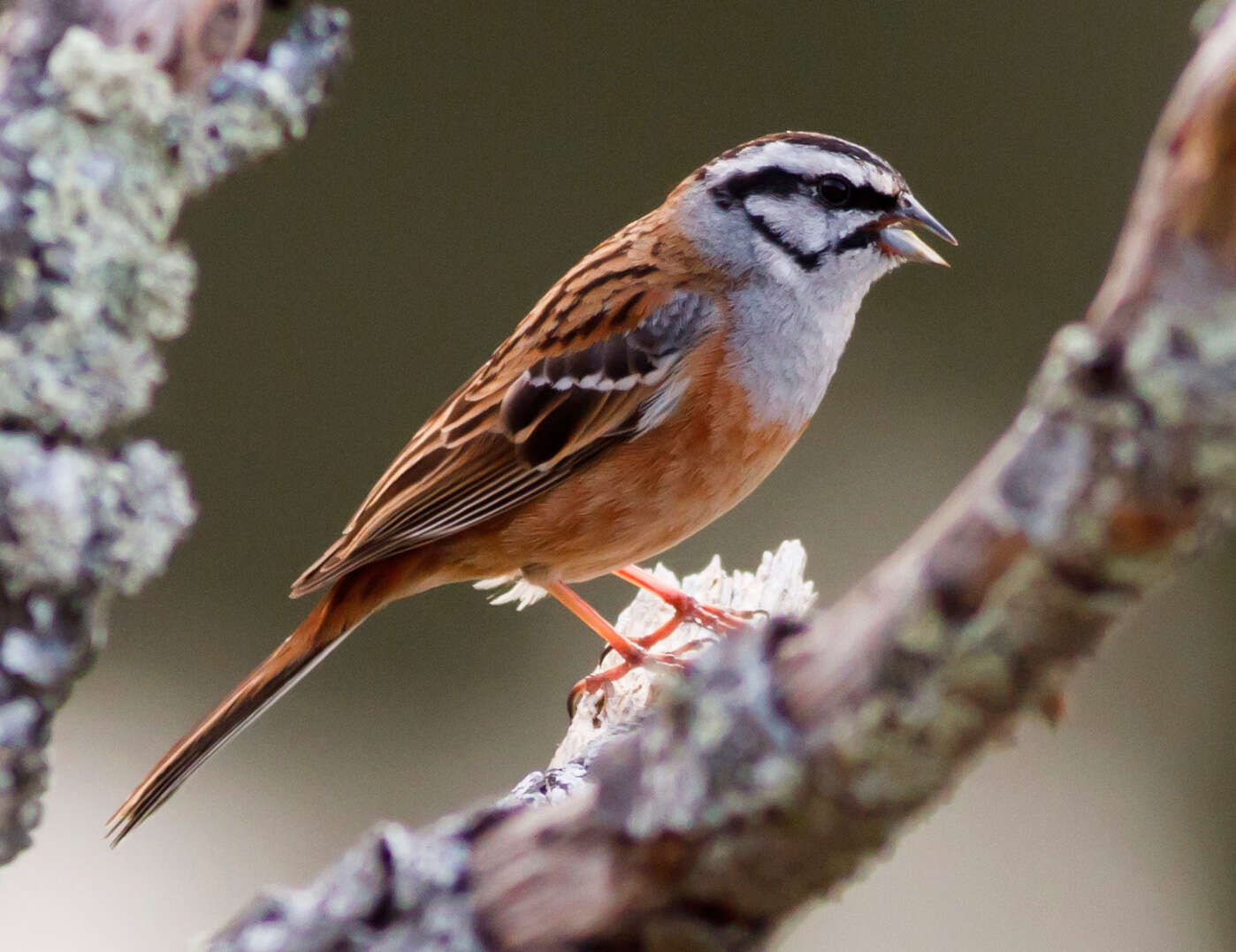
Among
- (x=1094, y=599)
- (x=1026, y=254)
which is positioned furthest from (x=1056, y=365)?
(x=1026, y=254)

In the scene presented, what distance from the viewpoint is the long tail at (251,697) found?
5.44ft

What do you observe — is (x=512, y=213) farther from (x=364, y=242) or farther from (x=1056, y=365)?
(x=1056, y=365)

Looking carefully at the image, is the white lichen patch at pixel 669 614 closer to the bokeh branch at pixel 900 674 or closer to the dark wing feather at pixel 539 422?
the dark wing feather at pixel 539 422

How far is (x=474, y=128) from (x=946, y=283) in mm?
1122

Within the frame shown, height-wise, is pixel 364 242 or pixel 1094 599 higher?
pixel 364 242

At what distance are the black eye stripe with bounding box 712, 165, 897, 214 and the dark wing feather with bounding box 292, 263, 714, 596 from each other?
0.18 metres

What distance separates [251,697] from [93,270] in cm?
111

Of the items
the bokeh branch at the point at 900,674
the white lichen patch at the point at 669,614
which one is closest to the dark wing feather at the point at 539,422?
the white lichen patch at the point at 669,614

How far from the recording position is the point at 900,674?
703 mm

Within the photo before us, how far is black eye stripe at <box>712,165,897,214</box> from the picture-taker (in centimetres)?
204

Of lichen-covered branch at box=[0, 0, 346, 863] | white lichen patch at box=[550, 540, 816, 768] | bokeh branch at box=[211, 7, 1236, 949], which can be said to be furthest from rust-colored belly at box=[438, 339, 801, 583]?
lichen-covered branch at box=[0, 0, 346, 863]

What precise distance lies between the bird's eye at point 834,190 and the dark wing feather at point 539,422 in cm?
22

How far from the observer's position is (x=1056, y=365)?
0.63 meters

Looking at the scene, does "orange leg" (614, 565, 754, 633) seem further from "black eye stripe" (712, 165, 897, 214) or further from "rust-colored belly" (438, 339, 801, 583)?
"black eye stripe" (712, 165, 897, 214)
